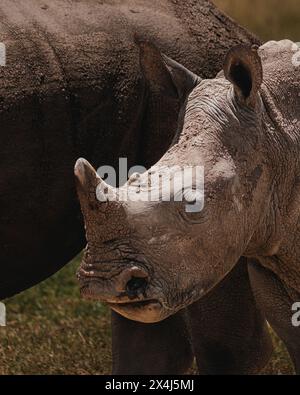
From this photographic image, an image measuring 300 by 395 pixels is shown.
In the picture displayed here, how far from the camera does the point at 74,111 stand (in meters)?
6.92

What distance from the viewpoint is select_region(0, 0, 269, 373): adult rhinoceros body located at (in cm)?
684

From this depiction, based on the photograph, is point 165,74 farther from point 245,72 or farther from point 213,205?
point 213,205

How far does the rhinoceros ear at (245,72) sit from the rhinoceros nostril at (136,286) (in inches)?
31.8

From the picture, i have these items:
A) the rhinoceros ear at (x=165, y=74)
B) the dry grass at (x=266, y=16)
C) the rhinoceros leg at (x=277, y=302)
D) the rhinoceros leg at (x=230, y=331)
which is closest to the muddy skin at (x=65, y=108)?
the rhinoceros ear at (x=165, y=74)

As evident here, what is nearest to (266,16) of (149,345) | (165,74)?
(149,345)

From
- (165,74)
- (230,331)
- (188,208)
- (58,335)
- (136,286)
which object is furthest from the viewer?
(58,335)

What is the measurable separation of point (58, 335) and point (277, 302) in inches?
108

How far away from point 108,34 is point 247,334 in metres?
1.40

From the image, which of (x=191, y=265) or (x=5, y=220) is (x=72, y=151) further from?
(x=191, y=265)

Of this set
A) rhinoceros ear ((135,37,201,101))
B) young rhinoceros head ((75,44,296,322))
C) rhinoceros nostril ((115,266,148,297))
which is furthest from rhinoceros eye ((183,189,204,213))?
rhinoceros ear ((135,37,201,101))

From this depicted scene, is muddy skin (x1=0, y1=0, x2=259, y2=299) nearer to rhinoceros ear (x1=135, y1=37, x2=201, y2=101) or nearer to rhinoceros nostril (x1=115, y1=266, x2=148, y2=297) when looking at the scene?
rhinoceros ear (x1=135, y1=37, x2=201, y2=101)

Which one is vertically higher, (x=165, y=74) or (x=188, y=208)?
(x=165, y=74)

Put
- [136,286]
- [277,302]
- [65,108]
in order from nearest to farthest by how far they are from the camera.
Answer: [136,286] < [277,302] < [65,108]

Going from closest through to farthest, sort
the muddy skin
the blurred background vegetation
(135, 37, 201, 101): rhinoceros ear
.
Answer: (135, 37, 201, 101): rhinoceros ear < the muddy skin < the blurred background vegetation
